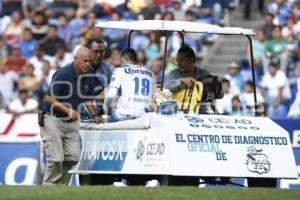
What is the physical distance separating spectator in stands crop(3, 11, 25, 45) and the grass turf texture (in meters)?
17.3

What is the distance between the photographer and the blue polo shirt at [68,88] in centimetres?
1934

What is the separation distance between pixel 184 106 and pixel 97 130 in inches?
52.3

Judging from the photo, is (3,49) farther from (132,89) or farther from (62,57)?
(132,89)

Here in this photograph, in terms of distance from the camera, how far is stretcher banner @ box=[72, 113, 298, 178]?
57.7 ft

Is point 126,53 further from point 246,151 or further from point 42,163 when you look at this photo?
point 42,163

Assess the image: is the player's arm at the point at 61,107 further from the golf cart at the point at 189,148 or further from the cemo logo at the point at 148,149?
the cemo logo at the point at 148,149

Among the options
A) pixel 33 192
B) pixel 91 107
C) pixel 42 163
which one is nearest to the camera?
pixel 33 192

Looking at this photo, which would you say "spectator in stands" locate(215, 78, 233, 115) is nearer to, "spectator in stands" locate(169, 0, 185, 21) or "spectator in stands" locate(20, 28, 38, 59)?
"spectator in stands" locate(169, 0, 185, 21)

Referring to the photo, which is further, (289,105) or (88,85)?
(289,105)

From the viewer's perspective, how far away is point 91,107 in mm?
19391

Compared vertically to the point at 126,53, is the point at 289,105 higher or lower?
lower

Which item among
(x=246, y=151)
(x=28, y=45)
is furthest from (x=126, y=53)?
(x=28, y=45)

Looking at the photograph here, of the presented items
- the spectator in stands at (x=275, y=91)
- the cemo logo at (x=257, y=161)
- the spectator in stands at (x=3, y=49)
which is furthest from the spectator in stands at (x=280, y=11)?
the cemo logo at (x=257, y=161)

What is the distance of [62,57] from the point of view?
32125 mm
